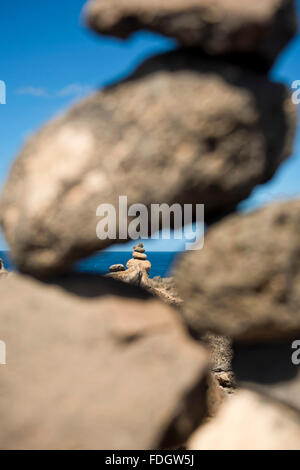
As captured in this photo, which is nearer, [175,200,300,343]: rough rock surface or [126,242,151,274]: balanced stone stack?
[175,200,300,343]: rough rock surface

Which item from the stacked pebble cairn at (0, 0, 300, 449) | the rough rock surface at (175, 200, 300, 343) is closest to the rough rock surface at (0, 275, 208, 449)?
the stacked pebble cairn at (0, 0, 300, 449)

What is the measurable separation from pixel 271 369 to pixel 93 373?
1426 millimetres

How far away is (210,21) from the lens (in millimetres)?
2893

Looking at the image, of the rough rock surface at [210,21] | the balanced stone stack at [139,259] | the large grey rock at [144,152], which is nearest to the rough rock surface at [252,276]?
the large grey rock at [144,152]

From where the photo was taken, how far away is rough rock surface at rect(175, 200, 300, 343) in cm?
289

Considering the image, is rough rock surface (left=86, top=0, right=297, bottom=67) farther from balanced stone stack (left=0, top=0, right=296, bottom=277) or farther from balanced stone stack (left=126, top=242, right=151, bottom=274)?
balanced stone stack (left=126, top=242, right=151, bottom=274)

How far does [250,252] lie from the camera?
291 centimetres

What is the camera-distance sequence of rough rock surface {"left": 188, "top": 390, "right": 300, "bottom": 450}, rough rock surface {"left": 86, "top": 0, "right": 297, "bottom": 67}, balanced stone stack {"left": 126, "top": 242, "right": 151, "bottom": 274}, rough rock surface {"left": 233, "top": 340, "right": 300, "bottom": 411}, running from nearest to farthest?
rough rock surface {"left": 86, "top": 0, "right": 297, "bottom": 67} < rough rock surface {"left": 188, "top": 390, "right": 300, "bottom": 450} < rough rock surface {"left": 233, "top": 340, "right": 300, "bottom": 411} < balanced stone stack {"left": 126, "top": 242, "right": 151, "bottom": 274}

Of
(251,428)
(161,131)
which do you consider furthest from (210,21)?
(251,428)

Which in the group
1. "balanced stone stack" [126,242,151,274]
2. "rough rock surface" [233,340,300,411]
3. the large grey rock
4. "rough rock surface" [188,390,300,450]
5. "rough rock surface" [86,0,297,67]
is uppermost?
"rough rock surface" [86,0,297,67]

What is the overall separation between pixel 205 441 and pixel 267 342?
89 centimetres

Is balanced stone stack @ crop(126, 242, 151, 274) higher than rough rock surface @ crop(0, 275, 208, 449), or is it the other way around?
balanced stone stack @ crop(126, 242, 151, 274)

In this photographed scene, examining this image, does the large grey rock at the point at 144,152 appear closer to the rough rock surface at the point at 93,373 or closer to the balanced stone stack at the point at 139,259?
the rough rock surface at the point at 93,373
